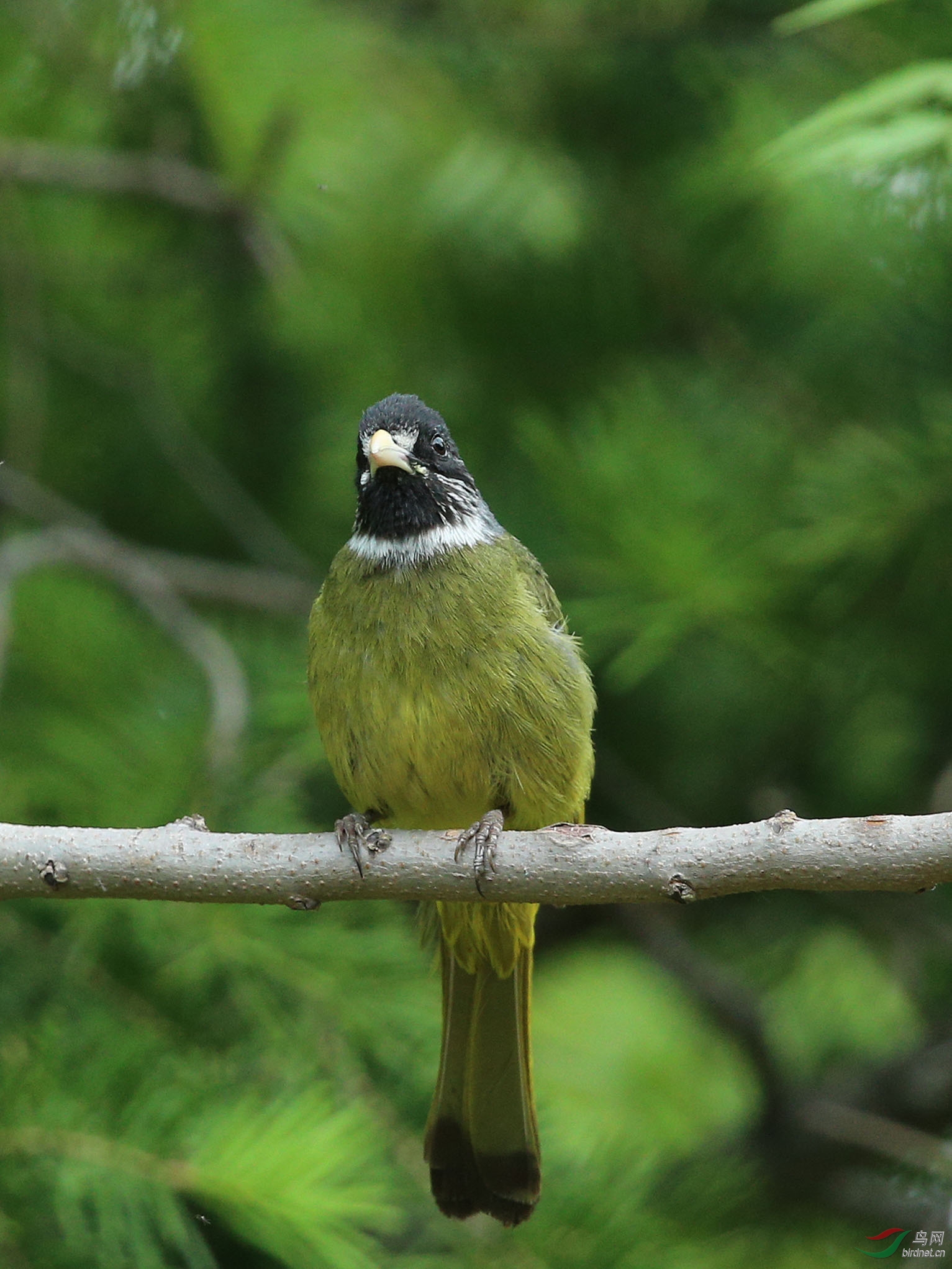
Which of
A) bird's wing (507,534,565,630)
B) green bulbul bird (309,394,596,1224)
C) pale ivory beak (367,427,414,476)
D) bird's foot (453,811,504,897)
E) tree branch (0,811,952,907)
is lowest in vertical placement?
tree branch (0,811,952,907)

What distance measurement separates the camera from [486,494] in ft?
14.6

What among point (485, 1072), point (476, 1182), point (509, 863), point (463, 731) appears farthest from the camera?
point (485, 1072)

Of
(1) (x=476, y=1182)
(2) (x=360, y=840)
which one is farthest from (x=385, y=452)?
(1) (x=476, y=1182)

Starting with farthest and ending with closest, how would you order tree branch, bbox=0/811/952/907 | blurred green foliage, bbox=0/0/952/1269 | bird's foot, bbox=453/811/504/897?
blurred green foliage, bbox=0/0/952/1269 < bird's foot, bbox=453/811/504/897 < tree branch, bbox=0/811/952/907

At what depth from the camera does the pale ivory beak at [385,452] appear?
4.01 meters

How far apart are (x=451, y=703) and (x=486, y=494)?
0.95m

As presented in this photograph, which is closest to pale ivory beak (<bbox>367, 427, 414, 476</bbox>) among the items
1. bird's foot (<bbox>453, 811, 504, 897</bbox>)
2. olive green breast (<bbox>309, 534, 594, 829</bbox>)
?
olive green breast (<bbox>309, 534, 594, 829</bbox>)

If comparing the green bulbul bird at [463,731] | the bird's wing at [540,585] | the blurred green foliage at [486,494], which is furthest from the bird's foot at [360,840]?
the bird's wing at [540,585]

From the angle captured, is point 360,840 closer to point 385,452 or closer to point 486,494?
point 385,452

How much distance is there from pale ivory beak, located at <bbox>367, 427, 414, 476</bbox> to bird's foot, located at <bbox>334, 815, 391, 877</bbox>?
129 centimetres

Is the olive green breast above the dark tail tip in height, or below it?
above

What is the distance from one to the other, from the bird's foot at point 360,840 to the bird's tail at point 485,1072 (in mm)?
855

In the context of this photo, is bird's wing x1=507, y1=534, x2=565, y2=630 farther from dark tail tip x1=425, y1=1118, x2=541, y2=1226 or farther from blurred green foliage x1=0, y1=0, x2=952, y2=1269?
dark tail tip x1=425, y1=1118, x2=541, y2=1226

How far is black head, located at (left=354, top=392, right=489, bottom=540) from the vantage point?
407cm
